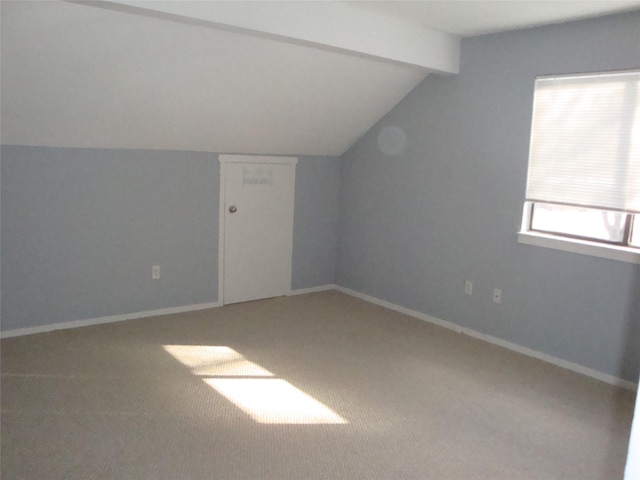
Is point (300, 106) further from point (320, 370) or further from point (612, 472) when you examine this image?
point (612, 472)

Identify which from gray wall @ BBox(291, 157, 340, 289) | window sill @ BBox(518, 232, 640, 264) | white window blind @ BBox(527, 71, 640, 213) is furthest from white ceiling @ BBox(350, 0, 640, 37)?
gray wall @ BBox(291, 157, 340, 289)

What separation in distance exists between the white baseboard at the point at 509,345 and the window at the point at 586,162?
76cm

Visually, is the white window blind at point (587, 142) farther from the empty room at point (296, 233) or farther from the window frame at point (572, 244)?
the window frame at point (572, 244)

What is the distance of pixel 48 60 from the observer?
2.95 metres

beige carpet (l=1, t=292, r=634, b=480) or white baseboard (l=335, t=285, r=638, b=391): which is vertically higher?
white baseboard (l=335, t=285, r=638, b=391)

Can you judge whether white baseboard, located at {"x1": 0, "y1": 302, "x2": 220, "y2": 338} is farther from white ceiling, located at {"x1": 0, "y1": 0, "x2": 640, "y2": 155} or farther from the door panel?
white ceiling, located at {"x1": 0, "y1": 0, "x2": 640, "y2": 155}

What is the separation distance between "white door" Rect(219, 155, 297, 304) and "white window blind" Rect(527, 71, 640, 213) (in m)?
2.16

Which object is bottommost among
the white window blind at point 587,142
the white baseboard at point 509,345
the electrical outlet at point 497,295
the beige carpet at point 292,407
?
the beige carpet at point 292,407

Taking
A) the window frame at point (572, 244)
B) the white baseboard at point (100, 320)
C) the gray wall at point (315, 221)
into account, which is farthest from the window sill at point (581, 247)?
the white baseboard at point (100, 320)

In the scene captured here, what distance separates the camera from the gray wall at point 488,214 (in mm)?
3363

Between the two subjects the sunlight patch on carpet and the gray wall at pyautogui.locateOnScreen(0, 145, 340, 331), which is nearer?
the sunlight patch on carpet

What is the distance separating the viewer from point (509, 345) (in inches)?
154

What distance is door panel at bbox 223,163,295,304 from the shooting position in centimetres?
466

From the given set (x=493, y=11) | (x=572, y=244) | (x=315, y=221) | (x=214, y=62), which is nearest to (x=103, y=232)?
(x=214, y=62)
